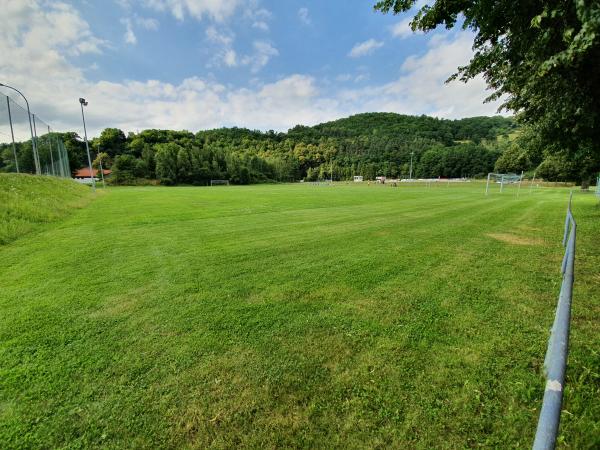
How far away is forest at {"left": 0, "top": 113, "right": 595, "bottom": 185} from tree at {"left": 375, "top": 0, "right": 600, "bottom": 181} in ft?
210

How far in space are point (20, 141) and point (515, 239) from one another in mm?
27599

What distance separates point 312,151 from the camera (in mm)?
126125

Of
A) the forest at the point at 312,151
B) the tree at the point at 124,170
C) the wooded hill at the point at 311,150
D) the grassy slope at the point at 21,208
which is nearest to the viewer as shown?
the grassy slope at the point at 21,208

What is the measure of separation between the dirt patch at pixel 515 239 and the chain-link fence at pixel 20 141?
82.9 feet

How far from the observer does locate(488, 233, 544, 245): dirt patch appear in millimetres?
8011

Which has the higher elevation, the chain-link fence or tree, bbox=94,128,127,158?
tree, bbox=94,128,127,158

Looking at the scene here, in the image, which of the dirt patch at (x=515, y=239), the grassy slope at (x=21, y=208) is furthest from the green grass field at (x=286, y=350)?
the grassy slope at (x=21, y=208)

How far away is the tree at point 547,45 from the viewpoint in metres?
2.99

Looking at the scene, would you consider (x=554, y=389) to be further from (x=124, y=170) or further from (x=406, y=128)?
(x=406, y=128)

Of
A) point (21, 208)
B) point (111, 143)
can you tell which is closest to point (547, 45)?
point (21, 208)

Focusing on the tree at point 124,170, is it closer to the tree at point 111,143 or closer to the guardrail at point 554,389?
the tree at point 111,143

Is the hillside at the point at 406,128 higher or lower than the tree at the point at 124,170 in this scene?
higher

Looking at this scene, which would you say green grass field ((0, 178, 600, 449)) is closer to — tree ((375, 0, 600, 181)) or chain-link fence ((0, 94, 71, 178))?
tree ((375, 0, 600, 181))

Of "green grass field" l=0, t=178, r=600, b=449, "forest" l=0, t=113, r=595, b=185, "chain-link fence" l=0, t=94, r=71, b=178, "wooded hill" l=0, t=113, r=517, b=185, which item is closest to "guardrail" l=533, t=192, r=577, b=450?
"green grass field" l=0, t=178, r=600, b=449
